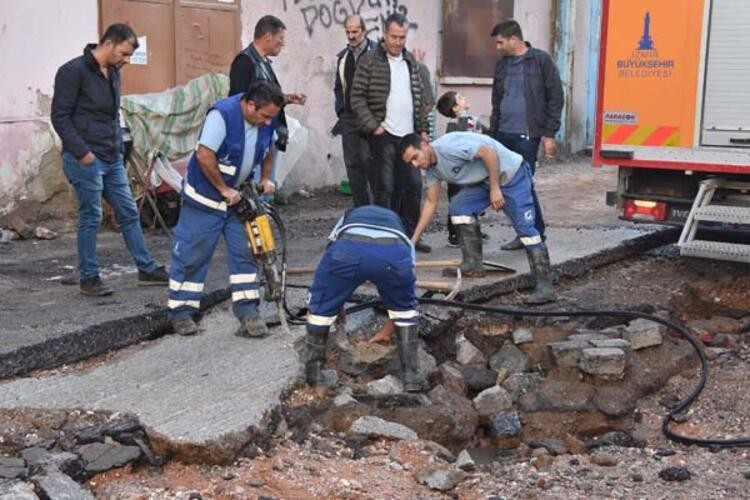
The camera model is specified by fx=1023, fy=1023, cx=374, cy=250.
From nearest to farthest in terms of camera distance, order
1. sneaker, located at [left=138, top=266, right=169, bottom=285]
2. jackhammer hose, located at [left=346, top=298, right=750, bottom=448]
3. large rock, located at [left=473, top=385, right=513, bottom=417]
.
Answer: large rock, located at [left=473, top=385, right=513, bottom=417]
jackhammer hose, located at [left=346, top=298, right=750, bottom=448]
sneaker, located at [left=138, top=266, right=169, bottom=285]

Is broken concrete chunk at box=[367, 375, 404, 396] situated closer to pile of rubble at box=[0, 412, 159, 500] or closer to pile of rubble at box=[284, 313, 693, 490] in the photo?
pile of rubble at box=[284, 313, 693, 490]

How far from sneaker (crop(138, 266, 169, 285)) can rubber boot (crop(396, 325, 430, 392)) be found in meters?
2.34

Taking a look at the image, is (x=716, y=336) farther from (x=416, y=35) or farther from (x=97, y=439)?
(x=416, y=35)

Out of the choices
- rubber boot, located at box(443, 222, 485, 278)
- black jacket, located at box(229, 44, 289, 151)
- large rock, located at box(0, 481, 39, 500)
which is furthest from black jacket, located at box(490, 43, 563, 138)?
large rock, located at box(0, 481, 39, 500)

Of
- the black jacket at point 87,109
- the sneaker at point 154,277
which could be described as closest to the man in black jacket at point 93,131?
the black jacket at point 87,109

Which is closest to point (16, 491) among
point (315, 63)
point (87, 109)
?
point (87, 109)

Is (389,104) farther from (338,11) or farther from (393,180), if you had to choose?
(338,11)

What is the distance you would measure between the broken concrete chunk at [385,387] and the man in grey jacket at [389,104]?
2.88 meters

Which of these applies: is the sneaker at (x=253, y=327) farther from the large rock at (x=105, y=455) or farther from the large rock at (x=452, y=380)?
the large rock at (x=105, y=455)

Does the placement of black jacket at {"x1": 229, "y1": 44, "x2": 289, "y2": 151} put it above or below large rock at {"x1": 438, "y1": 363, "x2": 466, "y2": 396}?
above

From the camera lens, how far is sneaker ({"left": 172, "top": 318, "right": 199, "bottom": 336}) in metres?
6.16

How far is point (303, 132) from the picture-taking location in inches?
441

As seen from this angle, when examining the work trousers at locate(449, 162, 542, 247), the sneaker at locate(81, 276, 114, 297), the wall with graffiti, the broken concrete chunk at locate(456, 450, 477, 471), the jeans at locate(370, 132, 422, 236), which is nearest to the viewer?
the broken concrete chunk at locate(456, 450, 477, 471)

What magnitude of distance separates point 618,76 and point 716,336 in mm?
2326
